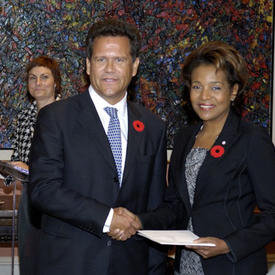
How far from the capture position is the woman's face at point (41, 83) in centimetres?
389

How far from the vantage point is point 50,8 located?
4.36 metres

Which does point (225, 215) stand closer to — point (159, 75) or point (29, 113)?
point (29, 113)

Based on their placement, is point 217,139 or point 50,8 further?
point 50,8

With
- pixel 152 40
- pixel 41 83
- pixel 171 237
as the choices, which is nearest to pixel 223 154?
pixel 171 237

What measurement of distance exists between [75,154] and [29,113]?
1953mm

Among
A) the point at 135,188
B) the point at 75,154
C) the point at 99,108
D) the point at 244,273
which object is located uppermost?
the point at 99,108

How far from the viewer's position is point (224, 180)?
2.12m

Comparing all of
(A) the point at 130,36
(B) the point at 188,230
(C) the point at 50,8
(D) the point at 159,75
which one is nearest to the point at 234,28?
(D) the point at 159,75

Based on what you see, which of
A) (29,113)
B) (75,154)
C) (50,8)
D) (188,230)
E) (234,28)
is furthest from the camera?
(234,28)

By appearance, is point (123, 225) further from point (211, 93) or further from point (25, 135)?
point (25, 135)

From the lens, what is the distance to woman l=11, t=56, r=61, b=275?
3292 mm

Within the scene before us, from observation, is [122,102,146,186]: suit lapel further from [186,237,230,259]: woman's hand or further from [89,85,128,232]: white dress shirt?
[186,237,230,259]: woman's hand

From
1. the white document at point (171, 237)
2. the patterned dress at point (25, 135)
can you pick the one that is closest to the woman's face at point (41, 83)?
the patterned dress at point (25, 135)

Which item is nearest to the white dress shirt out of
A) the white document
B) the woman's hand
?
the white document
